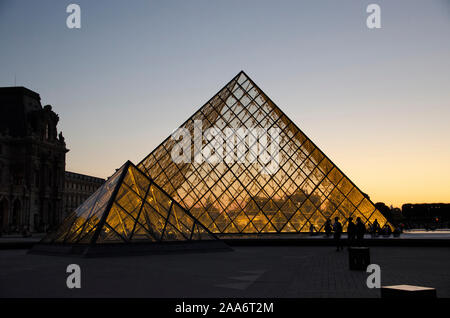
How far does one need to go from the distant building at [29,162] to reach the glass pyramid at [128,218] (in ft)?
154

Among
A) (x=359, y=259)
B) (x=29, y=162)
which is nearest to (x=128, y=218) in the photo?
(x=359, y=259)

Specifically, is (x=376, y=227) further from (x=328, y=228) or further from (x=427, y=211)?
(x=427, y=211)

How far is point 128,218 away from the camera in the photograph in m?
16.1

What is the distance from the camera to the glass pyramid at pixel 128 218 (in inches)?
615

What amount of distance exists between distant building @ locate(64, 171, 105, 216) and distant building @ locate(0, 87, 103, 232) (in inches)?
743

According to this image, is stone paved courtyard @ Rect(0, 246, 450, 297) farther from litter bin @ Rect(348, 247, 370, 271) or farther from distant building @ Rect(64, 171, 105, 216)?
distant building @ Rect(64, 171, 105, 216)

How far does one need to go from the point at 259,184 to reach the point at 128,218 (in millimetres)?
11778

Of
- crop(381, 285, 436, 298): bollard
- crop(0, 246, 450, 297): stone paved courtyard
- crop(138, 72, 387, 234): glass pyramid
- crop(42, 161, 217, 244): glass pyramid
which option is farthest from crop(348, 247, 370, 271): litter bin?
crop(138, 72, 387, 234): glass pyramid

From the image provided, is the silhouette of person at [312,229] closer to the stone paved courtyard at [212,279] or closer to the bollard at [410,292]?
the stone paved courtyard at [212,279]

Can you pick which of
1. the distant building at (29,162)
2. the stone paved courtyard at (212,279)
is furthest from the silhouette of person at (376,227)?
the distant building at (29,162)

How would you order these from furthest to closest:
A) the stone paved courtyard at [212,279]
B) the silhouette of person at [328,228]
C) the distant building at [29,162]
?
the distant building at [29,162], the silhouette of person at [328,228], the stone paved courtyard at [212,279]
